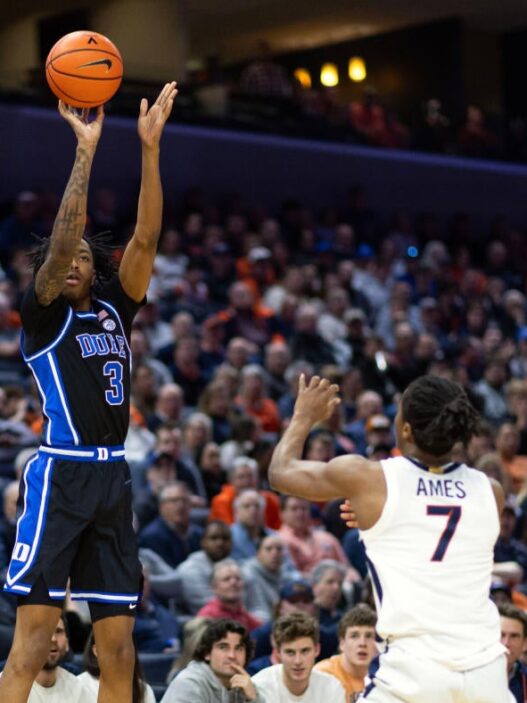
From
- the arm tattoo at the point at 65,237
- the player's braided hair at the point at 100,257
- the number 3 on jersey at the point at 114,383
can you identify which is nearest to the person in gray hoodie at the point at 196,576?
the player's braided hair at the point at 100,257

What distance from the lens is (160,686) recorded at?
8195mm

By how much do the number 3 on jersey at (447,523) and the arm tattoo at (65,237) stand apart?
62.4 inches

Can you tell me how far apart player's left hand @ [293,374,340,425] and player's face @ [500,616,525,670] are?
317 centimetres

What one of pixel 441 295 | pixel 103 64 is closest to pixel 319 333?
pixel 441 295

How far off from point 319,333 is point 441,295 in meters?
3.27

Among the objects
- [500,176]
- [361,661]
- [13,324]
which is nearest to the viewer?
[361,661]

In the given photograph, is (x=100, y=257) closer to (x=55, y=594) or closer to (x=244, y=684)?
(x=55, y=594)

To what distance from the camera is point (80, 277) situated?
18.5 feet

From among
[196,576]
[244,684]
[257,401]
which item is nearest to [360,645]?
[244,684]

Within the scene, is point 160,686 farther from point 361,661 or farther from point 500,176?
point 500,176

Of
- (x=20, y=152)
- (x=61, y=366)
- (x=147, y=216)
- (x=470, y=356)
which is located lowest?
(x=470, y=356)

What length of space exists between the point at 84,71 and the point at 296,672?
334 cm

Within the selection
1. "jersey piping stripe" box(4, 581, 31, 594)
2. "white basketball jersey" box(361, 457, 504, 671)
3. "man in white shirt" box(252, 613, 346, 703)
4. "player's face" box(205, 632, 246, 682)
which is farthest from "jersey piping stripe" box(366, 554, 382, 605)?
"man in white shirt" box(252, 613, 346, 703)

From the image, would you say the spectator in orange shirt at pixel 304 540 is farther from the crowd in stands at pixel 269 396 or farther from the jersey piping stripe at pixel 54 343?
the jersey piping stripe at pixel 54 343
